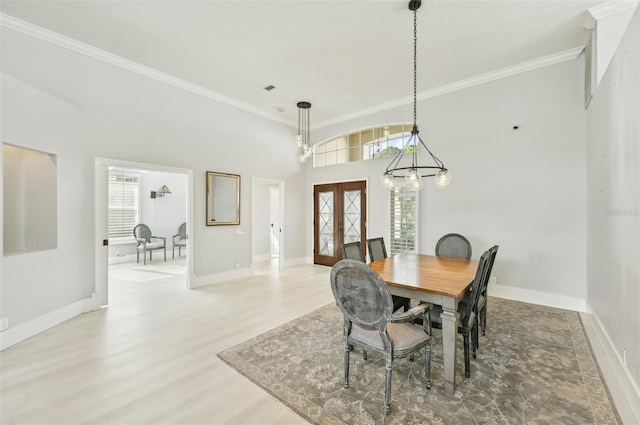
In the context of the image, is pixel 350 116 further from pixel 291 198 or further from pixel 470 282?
pixel 470 282

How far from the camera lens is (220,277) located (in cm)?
505

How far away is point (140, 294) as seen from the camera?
14.2 feet

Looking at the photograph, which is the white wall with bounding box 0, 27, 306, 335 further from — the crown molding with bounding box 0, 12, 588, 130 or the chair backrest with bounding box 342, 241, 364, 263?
the chair backrest with bounding box 342, 241, 364, 263

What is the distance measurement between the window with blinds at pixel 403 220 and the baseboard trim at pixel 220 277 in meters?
3.10

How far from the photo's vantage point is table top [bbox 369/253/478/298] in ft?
6.91

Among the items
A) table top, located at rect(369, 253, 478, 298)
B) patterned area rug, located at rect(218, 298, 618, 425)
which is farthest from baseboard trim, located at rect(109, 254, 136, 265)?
table top, located at rect(369, 253, 478, 298)

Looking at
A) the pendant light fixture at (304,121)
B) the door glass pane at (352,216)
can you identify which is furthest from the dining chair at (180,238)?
the door glass pane at (352,216)

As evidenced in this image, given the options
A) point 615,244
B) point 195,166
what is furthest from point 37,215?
point 615,244

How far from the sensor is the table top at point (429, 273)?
2.11 metres

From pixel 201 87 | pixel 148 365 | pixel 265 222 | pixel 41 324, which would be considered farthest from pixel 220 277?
pixel 201 87

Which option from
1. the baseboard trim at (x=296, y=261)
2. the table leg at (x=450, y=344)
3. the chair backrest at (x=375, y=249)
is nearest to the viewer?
the table leg at (x=450, y=344)

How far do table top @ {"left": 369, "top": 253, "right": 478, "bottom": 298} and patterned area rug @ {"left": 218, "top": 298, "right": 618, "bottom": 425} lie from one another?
2.53 ft

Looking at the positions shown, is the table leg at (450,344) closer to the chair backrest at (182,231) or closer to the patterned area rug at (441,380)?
the patterned area rug at (441,380)

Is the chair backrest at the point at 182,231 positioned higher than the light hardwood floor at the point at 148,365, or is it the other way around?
the chair backrest at the point at 182,231
